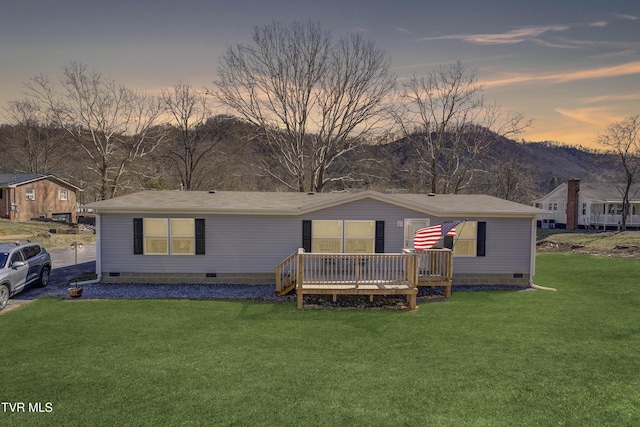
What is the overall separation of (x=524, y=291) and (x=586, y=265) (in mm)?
7805

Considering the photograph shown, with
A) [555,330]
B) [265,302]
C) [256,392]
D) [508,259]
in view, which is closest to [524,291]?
[508,259]

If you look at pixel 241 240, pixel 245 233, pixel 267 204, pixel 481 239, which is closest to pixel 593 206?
pixel 481 239

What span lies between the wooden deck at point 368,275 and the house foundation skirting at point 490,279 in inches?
80.9

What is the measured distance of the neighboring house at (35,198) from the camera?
32562 millimetres

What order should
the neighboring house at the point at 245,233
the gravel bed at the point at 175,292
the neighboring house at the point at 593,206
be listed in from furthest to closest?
1. the neighboring house at the point at 593,206
2. the neighboring house at the point at 245,233
3. the gravel bed at the point at 175,292

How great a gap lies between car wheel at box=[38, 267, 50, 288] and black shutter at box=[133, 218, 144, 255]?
3.01 metres

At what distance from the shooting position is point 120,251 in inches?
539

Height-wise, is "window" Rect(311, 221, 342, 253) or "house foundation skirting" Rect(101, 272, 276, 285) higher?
"window" Rect(311, 221, 342, 253)

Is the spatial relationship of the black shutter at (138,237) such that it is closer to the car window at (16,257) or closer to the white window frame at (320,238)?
the car window at (16,257)

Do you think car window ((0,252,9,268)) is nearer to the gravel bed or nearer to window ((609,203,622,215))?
the gravel bed

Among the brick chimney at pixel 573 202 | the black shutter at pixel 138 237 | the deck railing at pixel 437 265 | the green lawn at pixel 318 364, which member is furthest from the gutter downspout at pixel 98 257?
the brick chimney at pixel 573 202

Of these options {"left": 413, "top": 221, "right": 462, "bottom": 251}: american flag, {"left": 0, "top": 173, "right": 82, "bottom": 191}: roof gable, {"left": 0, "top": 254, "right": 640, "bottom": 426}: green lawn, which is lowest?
{"left": 0, "top": 254, "right": 640, "bottom": 426}: green lawn

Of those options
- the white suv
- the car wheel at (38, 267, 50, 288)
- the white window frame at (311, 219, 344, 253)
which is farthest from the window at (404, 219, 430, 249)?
the car wheel at (38, 267, 50, 288)

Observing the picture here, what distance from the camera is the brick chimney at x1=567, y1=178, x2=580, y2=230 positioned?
4128 centimetres
